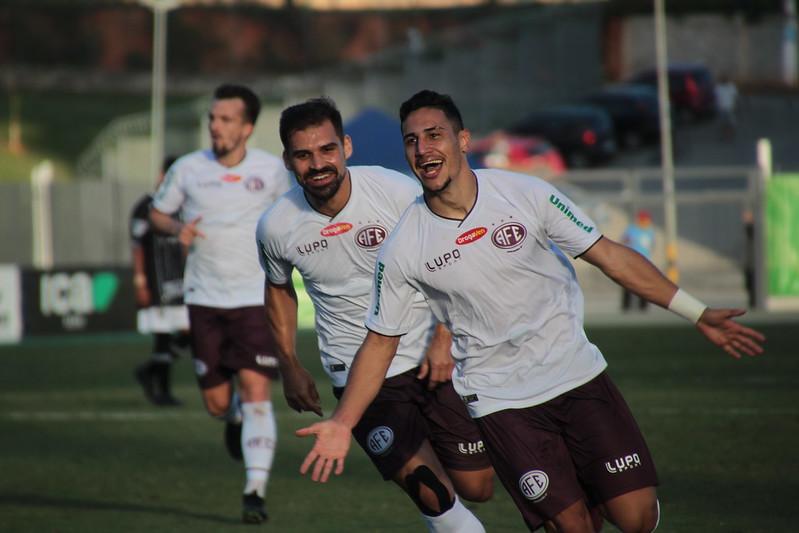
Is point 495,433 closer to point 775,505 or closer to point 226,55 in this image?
point 775,505

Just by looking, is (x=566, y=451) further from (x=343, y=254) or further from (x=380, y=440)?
(x=343, y=254)

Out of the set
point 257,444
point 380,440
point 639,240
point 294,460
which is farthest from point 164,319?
point 639,240

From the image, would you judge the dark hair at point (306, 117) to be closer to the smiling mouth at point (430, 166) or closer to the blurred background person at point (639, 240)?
the smiling mouth at point (430, 166)

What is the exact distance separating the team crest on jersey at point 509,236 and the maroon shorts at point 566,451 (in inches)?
26.2

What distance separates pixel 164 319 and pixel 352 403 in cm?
835

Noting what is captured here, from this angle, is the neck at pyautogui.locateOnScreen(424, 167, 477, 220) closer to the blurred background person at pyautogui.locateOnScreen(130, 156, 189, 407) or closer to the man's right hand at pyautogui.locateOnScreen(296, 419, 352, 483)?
the man's right hand at pyautogui.locateOnScreen(296, 419, 352, 483)

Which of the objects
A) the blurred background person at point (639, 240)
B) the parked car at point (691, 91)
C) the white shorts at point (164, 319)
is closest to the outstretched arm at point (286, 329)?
the white shorts at point (164, 319)

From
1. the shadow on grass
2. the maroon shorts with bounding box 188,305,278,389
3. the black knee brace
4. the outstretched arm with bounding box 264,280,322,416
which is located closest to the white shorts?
the shadow on grass

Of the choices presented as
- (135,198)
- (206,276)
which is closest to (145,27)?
(135,198)

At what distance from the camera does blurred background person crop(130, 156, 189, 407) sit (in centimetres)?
1262

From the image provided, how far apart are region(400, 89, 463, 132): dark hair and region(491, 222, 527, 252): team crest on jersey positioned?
1.51 ft

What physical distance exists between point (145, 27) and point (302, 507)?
48.5 m

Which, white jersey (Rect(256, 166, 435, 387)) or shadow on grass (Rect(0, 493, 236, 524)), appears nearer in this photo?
white jersey (Rect(256, 166, 435, 387))

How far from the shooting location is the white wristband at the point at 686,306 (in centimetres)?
476
